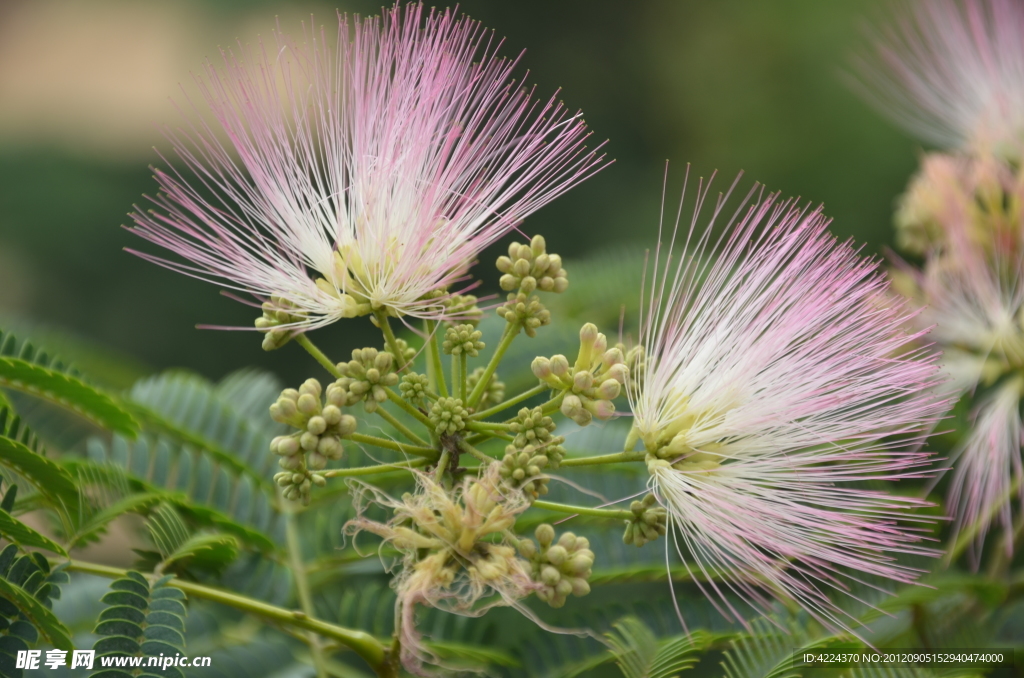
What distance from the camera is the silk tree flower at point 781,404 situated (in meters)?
1.58

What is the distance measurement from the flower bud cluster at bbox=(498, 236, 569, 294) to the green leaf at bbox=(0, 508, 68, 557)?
0.98m

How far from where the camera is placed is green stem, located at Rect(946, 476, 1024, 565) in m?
2.27

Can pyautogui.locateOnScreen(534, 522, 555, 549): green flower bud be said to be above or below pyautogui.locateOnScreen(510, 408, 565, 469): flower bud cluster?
below

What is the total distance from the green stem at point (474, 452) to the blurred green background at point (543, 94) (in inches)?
189

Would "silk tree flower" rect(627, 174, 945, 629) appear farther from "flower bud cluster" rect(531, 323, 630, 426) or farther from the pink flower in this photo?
the pink flower

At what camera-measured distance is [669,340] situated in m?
1.70

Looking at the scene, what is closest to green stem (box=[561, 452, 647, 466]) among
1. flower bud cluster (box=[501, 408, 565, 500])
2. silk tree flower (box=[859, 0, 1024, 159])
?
flower bud cluster (box=[501, 408, 565, 500])

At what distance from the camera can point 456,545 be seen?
1.43 m

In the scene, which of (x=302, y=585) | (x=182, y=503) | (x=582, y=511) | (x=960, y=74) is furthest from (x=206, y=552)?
(x=960, y=74)

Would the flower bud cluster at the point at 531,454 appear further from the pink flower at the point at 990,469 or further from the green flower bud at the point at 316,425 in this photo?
Result: the pink flower at the point at 990,469

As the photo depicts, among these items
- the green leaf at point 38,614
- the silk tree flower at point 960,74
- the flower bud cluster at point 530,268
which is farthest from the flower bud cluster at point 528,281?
the silk tree flower at point 960,74

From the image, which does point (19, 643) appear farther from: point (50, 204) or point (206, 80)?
point (50, 204)

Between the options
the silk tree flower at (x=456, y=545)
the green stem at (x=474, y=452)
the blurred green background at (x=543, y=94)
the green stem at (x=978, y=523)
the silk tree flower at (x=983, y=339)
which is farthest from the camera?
the blurred green background at (x=543, y=94)

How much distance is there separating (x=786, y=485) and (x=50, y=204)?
740 centimetres
